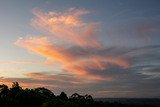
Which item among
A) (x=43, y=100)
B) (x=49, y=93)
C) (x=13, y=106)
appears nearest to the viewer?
(x=13, y=106)

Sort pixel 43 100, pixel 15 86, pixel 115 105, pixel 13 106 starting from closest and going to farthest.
Result: pixel 13 106, pixel 43 100, pixel 115 105, pixel 15 86

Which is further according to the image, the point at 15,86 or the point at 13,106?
the point at 15,86

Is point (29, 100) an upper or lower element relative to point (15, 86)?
lower

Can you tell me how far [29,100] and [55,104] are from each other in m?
9.55

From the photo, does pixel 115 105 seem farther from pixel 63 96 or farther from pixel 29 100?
pixel 29 100

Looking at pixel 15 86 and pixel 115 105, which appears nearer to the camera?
pixel 115 105

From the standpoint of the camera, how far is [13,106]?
168ft

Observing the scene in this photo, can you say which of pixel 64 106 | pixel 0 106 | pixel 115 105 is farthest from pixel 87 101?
pixel 0 106

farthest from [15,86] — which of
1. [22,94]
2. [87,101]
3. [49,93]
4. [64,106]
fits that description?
[64,106]

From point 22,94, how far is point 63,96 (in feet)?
48.4

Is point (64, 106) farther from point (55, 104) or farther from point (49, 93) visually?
point (49, 93)

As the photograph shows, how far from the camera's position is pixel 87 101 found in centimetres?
5366

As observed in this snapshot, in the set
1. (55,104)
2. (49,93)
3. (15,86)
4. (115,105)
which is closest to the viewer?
(55,104)

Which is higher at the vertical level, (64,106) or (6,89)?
(6,89)
